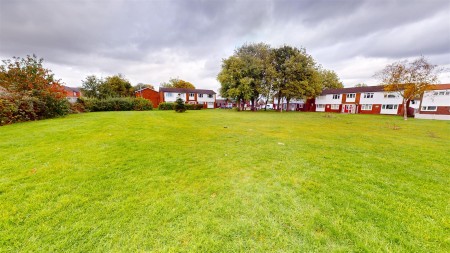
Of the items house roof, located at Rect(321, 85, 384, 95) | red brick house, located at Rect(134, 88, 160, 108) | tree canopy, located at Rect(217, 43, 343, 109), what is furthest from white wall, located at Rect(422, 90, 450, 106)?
red brick house, located at Rect(134, 88, 160, 108)

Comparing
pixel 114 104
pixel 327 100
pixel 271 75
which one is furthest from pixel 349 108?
pixel 114 104

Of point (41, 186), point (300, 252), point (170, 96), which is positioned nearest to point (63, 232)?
point (41, 186)

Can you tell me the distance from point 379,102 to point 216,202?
167ft

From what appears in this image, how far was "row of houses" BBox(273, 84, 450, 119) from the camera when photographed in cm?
3238

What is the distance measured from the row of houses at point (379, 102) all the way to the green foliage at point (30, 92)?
129 feet

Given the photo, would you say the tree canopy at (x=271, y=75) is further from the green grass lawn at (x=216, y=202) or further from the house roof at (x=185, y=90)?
the green grass lawn at (x=216, y=202)

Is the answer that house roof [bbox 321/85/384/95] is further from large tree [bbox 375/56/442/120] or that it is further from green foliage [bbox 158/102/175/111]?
green foliage [bbox 158/102/175/111]

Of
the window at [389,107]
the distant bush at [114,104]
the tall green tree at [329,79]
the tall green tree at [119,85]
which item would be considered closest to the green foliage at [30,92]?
the distant bush at [114,104]

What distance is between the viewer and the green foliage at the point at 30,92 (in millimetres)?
13791

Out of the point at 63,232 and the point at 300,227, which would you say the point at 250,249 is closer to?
the point at 300,227

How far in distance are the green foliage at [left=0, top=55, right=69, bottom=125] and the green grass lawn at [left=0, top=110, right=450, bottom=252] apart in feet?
36.2

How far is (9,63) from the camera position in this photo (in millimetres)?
16422

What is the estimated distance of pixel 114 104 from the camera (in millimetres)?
32531

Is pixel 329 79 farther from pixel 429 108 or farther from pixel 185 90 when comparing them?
pixel 185 90
